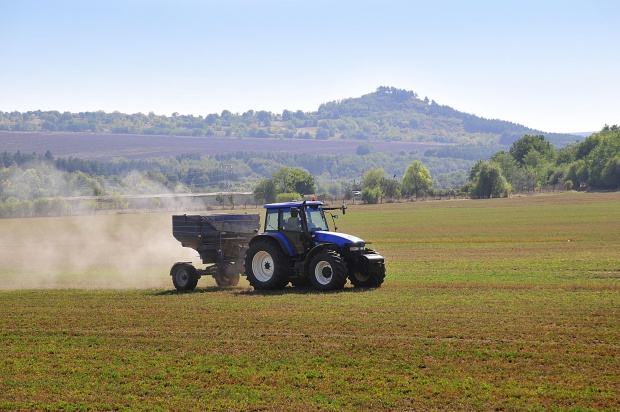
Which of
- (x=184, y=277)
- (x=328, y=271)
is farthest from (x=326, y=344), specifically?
(x=184, y=277)

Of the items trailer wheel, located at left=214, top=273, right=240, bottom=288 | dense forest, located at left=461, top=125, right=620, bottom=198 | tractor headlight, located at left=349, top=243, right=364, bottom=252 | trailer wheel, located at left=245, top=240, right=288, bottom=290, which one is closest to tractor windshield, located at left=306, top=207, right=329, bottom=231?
trailer wheel, located at left=245, top=240, right=288, bottom=290

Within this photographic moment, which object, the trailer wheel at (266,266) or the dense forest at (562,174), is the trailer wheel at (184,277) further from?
the dense forest at (562,174)

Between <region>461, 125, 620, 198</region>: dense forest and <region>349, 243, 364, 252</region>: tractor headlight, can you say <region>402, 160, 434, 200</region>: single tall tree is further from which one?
<region>349, 243, 364, 252</region>: tractor headlight

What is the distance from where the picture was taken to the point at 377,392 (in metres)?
12.0

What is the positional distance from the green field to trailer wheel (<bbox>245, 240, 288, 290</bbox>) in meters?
0.49

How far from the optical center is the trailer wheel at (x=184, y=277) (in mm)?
24438

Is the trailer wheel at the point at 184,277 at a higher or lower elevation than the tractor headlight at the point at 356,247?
lower

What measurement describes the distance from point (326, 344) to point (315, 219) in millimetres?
8466

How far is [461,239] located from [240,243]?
25.4 meters

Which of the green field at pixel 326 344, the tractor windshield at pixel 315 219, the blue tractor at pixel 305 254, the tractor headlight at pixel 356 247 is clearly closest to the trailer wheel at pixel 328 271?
the blue tractor at pixel 305 254

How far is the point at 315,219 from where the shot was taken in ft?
76.8

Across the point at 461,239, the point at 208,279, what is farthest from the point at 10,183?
the point at 208,279

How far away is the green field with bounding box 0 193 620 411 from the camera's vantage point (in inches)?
469

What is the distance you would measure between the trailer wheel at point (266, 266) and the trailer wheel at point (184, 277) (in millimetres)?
1962
